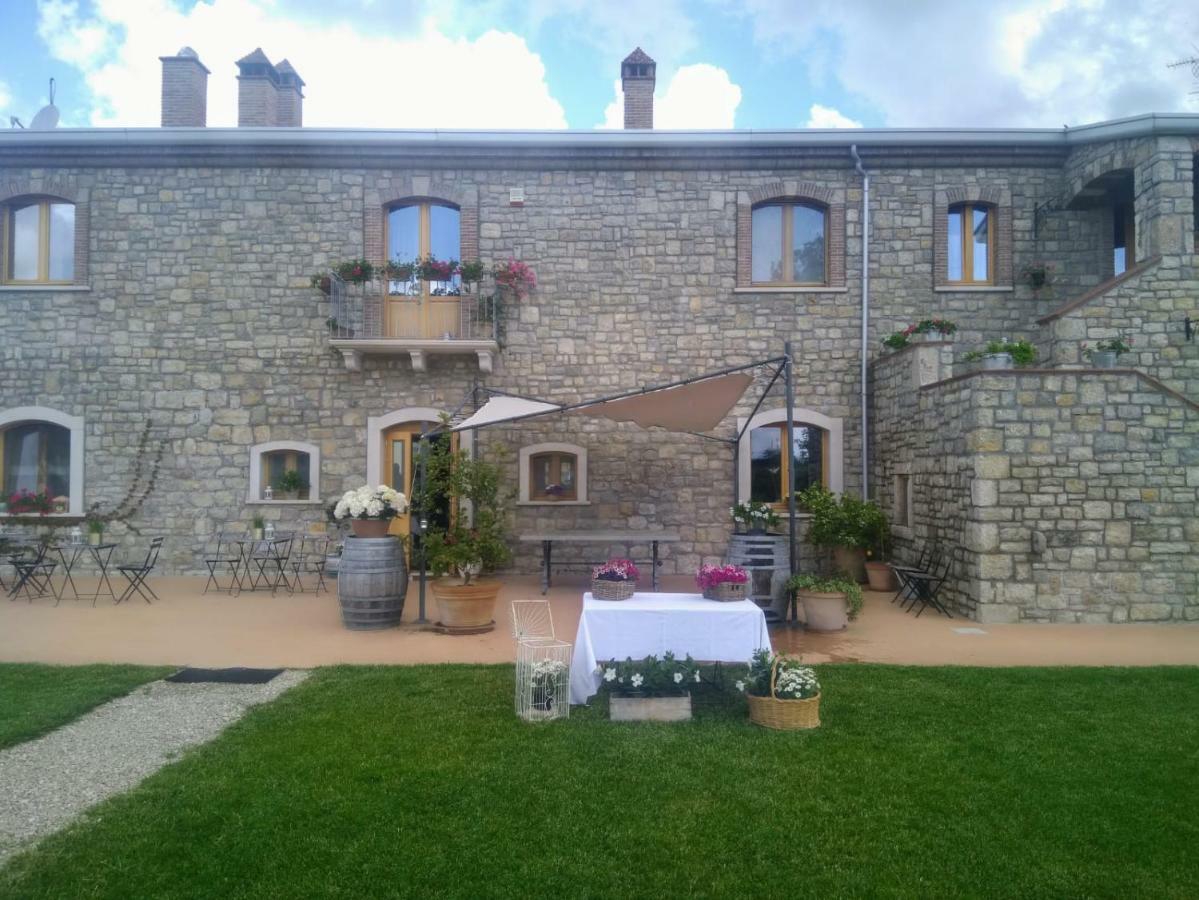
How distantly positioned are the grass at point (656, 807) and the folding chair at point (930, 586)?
3235 millimetres

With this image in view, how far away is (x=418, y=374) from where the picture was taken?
10.3 meters

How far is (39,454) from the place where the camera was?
414 inches

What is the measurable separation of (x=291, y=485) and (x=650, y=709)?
289 inches

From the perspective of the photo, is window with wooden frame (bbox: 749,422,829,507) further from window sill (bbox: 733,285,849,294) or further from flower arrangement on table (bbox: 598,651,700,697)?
flower arrangement on table (bbox: 598,651,700,697)

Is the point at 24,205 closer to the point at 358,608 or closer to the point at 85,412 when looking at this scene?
the point at 85,412

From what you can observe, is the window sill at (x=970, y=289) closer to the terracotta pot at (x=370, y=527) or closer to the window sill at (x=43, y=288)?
the terracotta pot at (x=370, y=527)

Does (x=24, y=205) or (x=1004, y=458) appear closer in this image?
(x=1004, y=458)

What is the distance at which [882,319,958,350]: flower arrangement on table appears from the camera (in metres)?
9.61

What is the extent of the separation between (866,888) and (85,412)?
11.0 meters

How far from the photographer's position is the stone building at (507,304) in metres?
10.3

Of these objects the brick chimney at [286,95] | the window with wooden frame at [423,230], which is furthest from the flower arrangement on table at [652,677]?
the brick chimney at [286,95]

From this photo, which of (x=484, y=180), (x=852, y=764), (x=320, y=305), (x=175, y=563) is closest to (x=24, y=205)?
(x=320, y=305)

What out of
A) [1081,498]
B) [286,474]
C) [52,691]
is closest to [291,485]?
[286,474]

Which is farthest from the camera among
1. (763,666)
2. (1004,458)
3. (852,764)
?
(1004,458)
